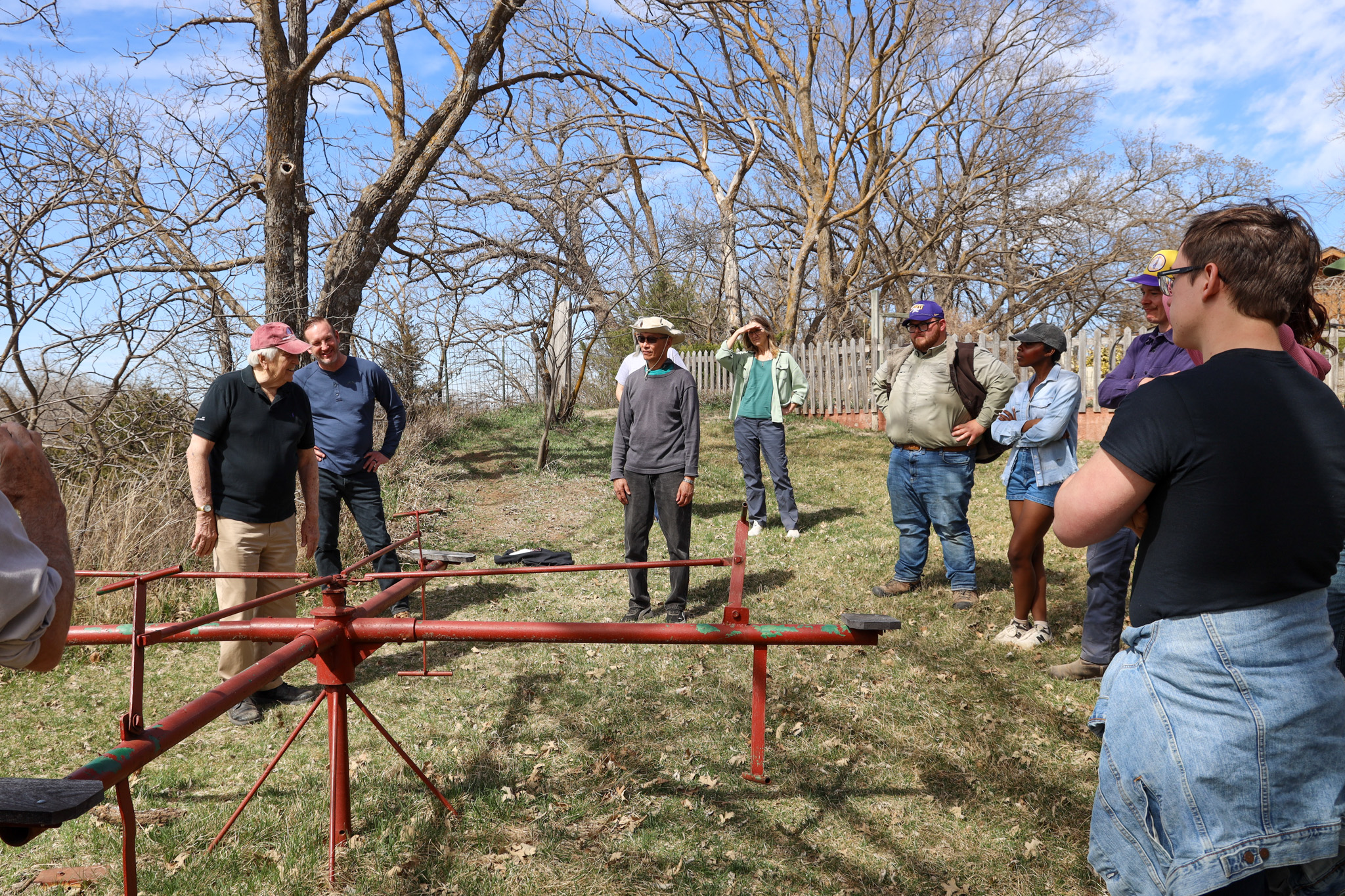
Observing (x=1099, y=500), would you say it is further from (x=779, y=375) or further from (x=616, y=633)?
(x=779, y=375)

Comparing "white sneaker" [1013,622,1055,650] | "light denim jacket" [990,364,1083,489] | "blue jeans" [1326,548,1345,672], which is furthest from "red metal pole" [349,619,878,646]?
"white sneaker" [1013,622,1055,650]

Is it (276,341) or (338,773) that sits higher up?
(276,341)

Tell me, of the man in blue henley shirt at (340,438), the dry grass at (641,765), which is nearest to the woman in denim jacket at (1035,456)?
the dry grass at (641,765)

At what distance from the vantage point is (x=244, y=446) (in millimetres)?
4578

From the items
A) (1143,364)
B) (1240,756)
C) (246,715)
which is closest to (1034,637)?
(1143,364)

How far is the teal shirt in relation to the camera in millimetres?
8250

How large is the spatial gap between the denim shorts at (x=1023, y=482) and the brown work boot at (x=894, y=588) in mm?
1519

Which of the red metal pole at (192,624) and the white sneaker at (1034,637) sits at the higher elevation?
the red metal pole at (192,624)

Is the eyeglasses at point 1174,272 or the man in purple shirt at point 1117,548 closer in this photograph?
the eyeglasses at point 1174,272

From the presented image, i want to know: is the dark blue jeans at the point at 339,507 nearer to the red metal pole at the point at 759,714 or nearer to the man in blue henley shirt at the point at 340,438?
the man in blue henley shirt at the point at 340,438

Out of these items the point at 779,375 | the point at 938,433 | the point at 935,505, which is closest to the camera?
the point at 938,433

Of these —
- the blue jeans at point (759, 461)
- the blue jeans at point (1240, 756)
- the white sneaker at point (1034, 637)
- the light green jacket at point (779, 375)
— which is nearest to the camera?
the blue jeans at point (1240, 756)

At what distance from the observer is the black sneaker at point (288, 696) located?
480 cm

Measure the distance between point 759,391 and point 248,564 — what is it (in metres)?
5.07
